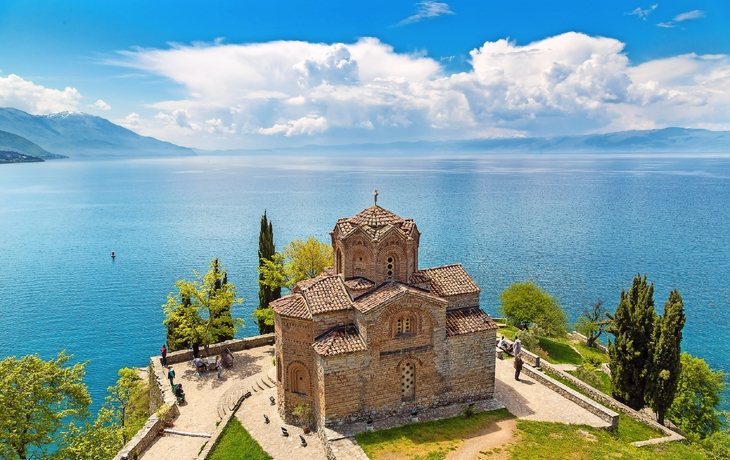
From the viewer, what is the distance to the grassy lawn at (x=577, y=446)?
21.0 meters

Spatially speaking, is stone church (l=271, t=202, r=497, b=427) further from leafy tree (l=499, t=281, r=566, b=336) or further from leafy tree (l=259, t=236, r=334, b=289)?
leafy tree (l=499, t=281, r=566, b=336)

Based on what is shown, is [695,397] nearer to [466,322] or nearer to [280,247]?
[466,322]

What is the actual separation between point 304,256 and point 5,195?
158 m

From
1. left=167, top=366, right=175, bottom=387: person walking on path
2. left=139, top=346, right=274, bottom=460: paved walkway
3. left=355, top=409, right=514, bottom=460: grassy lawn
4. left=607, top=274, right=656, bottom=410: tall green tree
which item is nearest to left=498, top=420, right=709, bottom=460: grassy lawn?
left=355, top=409, right=514, bottom=460: grassy lawn

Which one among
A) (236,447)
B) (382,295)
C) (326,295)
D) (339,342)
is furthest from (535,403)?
(236,447)

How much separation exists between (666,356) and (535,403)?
8270 millimetres

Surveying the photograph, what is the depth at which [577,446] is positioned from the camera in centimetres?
2172

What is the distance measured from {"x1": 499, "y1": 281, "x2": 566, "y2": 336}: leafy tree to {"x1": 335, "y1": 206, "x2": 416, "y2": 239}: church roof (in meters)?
20.1

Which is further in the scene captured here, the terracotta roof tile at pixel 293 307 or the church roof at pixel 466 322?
the church roof at pixel 466 322

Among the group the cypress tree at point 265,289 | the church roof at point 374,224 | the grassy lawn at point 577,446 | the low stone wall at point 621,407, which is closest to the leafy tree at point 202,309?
the cypress tree at point 265,289

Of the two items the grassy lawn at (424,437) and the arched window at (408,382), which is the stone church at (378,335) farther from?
the grassy lawn at (424,437)

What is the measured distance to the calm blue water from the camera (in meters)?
47.5

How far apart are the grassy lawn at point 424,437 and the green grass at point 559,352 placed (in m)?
14.6

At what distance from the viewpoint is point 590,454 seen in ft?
69.1
